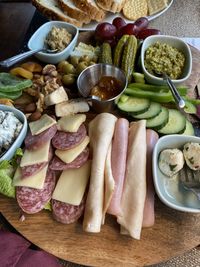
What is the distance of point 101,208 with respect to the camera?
0.99m

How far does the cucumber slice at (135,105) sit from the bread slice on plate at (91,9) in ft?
1.91

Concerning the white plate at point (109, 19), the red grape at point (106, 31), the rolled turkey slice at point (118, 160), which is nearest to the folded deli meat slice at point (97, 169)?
the rolled turkey slice at point (118, 160)

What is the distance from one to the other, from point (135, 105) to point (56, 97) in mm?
323

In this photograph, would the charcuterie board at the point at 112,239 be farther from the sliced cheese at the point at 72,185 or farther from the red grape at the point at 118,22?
the red grape at the point at 118,22

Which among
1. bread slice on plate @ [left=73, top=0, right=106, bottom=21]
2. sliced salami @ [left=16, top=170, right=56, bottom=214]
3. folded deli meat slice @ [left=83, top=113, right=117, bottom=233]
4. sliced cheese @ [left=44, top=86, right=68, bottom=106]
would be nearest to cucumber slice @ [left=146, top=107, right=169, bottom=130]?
folded deli meat slice @ [left=83, top=113, right=117, bottom=233]

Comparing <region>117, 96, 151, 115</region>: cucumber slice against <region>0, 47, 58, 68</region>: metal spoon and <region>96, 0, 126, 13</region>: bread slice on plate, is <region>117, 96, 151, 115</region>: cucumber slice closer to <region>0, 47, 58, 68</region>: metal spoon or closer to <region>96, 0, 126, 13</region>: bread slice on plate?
<region>0, 47, 58, 68</region>: metal spoon

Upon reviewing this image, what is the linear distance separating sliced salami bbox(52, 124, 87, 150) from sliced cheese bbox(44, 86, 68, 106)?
0.17m

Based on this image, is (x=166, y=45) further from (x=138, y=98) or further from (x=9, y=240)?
(x=9, y=240)

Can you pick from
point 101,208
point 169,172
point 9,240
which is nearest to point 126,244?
point 101,208

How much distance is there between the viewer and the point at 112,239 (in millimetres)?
1002

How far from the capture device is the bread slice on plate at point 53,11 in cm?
164

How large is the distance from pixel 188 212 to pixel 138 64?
70cm

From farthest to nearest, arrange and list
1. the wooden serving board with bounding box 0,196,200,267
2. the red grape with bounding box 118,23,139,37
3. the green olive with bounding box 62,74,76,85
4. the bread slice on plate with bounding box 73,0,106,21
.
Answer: the bread slice on plate with bounding box 73,0,106,21 < the red grape with bounding box 118,23,139,37 < the green olive with bounding box 62,74,76,85 < the wooden serving board with bounding box 0,196,200,267

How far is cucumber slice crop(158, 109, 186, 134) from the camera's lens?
118 centimetres
